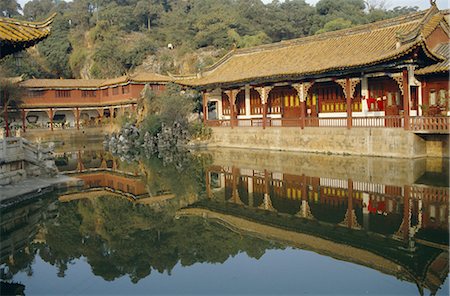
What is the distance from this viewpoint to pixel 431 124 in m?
17.2

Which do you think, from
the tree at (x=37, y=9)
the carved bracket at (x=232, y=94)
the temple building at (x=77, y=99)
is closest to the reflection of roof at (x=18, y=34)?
the carved bracket at (x=232, y=94)

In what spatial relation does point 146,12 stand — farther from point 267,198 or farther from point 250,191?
point 267,198

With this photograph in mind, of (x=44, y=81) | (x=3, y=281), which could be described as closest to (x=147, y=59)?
(x=44, y=81)

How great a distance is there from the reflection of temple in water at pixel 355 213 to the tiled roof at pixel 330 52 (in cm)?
734

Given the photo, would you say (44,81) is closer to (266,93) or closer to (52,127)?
(52,127)

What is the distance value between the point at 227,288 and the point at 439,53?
56.2 ft

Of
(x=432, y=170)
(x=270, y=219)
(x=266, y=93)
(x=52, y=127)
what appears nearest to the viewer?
(x=270, y=219)

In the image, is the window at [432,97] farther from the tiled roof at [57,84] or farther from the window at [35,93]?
the window at [35,93]

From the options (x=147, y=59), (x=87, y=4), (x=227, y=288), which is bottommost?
(x=227, y=288)

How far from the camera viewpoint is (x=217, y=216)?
1066 cm

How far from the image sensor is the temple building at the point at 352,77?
60.3 feet

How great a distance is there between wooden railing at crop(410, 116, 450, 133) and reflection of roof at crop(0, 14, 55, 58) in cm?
1342

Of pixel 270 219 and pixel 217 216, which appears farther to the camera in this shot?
pixel 217 216

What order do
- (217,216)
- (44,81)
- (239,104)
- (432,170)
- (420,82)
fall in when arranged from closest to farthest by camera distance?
Result: (217,216)
(432,170)
(420,82)
(239,104)
(44,81)
